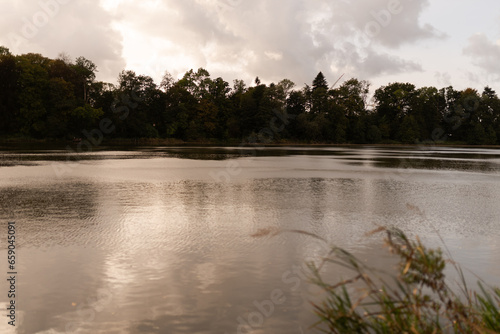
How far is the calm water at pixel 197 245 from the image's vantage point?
17.0 ft

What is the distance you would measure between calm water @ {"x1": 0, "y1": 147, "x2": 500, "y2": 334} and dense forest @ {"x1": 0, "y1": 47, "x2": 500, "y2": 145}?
79.9 meters

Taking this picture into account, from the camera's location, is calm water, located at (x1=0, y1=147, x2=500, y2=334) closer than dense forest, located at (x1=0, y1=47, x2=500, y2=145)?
Yes

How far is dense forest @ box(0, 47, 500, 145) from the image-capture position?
88.1m

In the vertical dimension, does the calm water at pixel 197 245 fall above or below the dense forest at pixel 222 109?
below

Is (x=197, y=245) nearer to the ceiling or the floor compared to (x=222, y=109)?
nearer to the floor

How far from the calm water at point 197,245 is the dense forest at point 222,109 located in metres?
79.9

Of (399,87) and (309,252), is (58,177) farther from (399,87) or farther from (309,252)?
(399,87)

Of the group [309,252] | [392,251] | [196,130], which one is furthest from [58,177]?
[196,130]

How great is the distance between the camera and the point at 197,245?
327 inches

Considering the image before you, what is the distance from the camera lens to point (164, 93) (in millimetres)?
105188

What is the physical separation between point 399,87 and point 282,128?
4838 cm

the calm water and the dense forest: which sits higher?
the dense forest

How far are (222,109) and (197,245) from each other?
107156 mm

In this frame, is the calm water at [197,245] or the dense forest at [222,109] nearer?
the calm water at [197,245]
